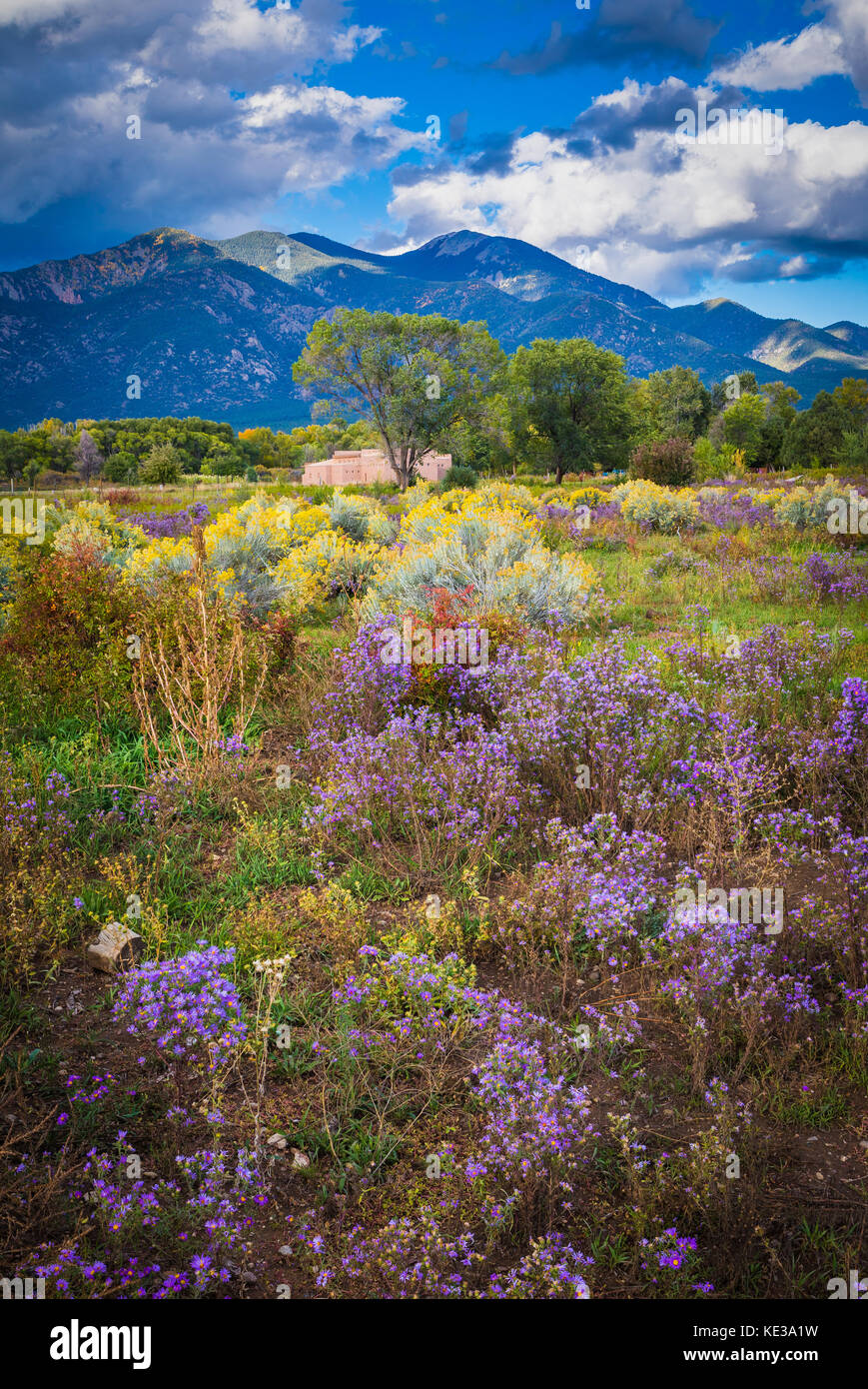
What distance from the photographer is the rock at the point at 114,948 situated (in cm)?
344

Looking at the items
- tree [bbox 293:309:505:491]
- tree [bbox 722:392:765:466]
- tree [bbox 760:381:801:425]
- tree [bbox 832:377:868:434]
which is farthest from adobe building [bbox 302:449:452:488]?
tree [bbox 760:381:801:425]

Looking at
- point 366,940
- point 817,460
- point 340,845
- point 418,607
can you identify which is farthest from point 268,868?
point 817,460

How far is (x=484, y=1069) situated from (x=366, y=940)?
3.42 ft

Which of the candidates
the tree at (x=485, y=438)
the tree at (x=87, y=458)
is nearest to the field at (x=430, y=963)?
the tree at (x=485, y=438)

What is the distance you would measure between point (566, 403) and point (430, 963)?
49370 millimetres

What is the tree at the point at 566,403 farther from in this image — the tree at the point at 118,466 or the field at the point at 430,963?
the field at the point at 430,963

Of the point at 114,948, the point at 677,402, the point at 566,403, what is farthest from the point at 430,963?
the point at 677,402

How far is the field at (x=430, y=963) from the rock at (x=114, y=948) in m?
0.04

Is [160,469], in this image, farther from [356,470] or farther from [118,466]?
[118,466]

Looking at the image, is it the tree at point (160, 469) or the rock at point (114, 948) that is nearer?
the rock at point (114, 948)

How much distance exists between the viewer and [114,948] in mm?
3457

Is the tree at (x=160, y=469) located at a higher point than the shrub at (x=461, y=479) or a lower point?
higher

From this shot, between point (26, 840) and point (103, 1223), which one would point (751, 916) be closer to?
point (103, 1223)

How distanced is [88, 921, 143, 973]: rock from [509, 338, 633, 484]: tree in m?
45.9
